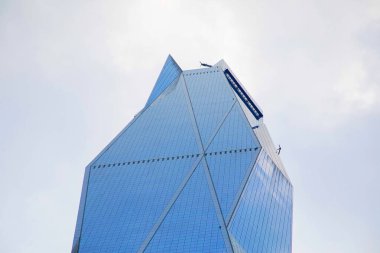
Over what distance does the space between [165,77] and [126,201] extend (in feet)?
97.9

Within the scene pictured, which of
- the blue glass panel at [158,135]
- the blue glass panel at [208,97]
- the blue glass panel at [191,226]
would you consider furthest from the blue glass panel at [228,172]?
the blue glass panel at [208,97]

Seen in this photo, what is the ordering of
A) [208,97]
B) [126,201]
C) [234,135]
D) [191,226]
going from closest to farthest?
[191,226] → [126,201] → [234,135] → [208,97]

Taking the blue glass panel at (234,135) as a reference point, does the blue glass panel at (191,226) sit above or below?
below

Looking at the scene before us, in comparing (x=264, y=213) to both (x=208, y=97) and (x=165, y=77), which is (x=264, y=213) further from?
(x=165, y=77)

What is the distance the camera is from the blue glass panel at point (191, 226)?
6244 cm

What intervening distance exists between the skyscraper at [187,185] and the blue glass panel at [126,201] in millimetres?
138

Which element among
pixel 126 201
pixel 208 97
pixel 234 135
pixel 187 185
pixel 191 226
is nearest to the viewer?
pixel 191 226

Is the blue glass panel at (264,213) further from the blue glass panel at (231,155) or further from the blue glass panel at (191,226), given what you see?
the blue glass panel at (191,226)

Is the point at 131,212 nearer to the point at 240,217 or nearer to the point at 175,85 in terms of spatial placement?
the point at 240,217

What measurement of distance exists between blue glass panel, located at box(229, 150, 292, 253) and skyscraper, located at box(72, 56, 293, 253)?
144 mm

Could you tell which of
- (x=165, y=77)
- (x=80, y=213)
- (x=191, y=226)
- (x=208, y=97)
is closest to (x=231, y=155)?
(x=191, y=226)

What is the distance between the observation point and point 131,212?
69688mm

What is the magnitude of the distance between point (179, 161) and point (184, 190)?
239 inches

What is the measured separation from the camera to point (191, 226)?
213ft
